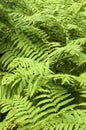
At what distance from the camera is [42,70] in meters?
2.58

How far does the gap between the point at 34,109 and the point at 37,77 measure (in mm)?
328

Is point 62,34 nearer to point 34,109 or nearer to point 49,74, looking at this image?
point 49,74

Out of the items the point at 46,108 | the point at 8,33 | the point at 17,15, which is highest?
the point at 17,15

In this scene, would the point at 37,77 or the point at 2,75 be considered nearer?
the point at 37,77

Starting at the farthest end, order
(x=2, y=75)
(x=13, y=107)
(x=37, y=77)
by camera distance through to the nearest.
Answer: (x=2, y=75) → (x=37, y=77) → (x=13, y=107)

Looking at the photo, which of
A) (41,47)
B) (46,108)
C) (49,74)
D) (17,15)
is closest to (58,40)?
(41,47)

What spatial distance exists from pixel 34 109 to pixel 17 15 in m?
1.52

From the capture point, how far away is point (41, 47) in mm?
3137

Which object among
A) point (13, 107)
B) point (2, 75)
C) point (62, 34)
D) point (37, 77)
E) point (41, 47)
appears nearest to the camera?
point (13, 107)

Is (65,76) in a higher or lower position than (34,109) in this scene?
higher

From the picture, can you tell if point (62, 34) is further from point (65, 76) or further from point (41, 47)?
point (65, 76)

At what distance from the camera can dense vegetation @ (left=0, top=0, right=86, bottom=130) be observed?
2.30 meters

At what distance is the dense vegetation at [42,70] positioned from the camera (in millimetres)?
2301

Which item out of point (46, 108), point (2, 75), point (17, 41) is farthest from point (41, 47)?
point (46, 108)
